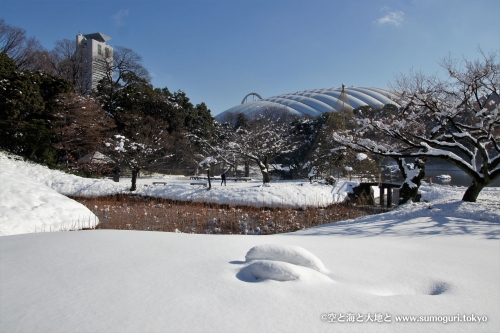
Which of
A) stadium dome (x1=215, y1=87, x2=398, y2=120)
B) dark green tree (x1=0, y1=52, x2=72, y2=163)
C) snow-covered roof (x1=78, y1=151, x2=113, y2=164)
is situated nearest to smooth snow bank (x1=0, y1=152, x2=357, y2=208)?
dark green tree (x1=0, y1=52, x2=72, y2=163)

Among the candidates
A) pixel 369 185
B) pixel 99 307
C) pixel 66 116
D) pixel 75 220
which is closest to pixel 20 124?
pixel 66 116

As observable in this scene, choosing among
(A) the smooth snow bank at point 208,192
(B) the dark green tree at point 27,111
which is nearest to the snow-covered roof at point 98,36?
(B) the dark green tree at point 27,111

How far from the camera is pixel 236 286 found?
2.30m

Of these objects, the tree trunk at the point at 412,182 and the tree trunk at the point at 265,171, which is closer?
the tree trunk at the point at 412,182

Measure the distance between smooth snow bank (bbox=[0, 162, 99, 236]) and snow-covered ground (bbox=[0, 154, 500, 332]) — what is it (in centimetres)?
283

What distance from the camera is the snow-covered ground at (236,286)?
1820 millimetres

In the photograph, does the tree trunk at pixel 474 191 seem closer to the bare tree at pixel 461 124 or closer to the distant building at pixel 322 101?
the bare tree at pixel 461 124

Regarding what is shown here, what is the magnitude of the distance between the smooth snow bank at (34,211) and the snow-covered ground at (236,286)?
9.27 ft

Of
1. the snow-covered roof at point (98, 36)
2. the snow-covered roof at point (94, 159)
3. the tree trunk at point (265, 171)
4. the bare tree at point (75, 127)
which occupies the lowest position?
the tree trunk at point (265, 171)

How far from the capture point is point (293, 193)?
13688 mm

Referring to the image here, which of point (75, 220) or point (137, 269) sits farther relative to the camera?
point (75, 220)

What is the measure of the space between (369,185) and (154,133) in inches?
572

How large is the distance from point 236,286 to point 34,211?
6.94m

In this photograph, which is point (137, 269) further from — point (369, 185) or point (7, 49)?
point (7, 49)
